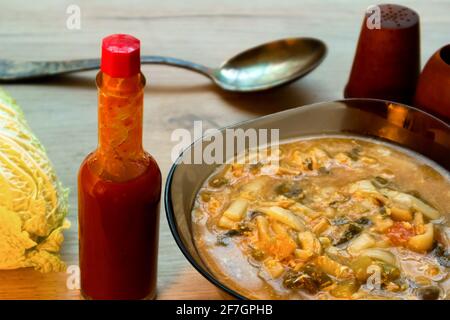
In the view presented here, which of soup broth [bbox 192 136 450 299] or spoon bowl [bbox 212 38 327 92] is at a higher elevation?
spoon bowl [bbox 212 38 327 92]

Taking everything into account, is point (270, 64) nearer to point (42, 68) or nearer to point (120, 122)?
point (42, 68)

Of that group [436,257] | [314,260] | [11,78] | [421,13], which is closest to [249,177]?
[314,260]

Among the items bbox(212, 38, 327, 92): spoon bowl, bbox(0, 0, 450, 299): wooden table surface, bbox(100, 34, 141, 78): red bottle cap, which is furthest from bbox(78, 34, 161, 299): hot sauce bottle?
bbox(212, 38, 327, 92): spoon bowl

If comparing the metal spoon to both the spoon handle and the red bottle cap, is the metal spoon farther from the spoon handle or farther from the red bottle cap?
the red bottle cap

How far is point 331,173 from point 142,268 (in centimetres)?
48

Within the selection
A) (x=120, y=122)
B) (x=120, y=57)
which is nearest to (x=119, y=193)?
(x=120, y=122)

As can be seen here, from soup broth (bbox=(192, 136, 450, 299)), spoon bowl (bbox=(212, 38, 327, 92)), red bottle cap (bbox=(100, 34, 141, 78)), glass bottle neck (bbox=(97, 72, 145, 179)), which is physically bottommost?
soup broth (bbox=(192, 136, 450, 299))

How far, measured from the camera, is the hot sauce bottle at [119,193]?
1354 mm

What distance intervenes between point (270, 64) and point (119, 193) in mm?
905

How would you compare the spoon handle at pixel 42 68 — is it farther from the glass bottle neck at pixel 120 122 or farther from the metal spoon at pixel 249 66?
the glass bottle neck at pixel 120 122

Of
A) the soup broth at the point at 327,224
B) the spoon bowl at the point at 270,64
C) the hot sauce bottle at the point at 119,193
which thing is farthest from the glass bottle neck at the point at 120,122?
the spoon bowl at the point at 270,64

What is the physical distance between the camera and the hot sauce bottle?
1.35 metres

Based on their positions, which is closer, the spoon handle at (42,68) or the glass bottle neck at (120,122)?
the glass bottle neck at (120,122)

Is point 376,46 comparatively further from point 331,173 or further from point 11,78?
point 11,78
